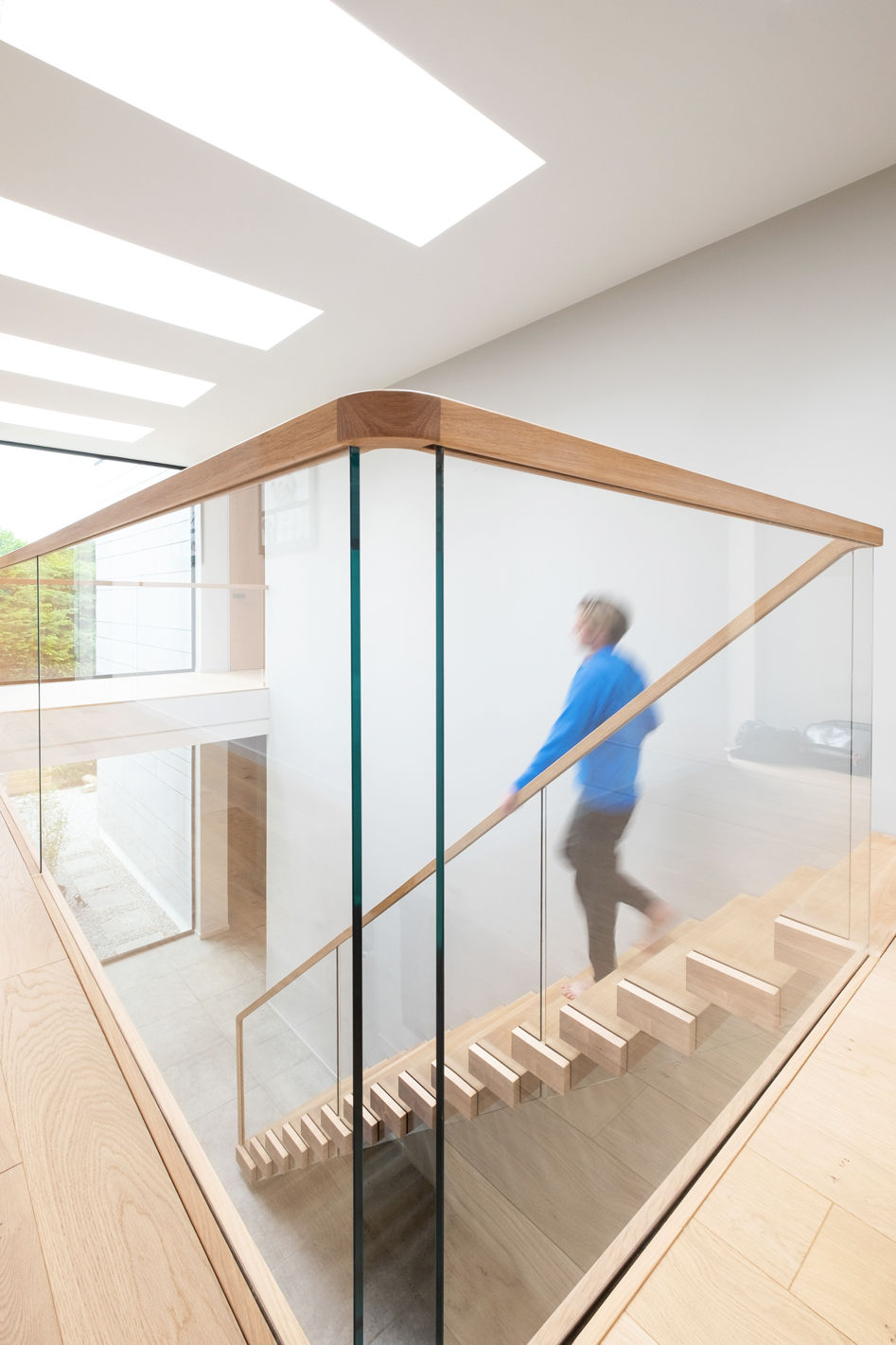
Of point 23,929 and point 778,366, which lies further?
point 778,366

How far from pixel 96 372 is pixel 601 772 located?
4.42 m

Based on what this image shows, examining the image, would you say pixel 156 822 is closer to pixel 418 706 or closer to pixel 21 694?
pixel 418 706

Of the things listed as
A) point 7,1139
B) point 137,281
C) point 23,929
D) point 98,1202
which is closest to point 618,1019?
point 98,1202

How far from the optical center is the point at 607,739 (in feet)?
2.91

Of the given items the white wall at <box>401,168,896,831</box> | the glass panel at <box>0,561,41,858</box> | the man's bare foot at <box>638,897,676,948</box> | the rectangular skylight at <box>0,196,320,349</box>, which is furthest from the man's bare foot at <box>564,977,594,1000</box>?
the rectangular skylight at <box>0,196,320,349</box>

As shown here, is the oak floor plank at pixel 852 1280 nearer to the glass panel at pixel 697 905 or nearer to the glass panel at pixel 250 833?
the glass panel at pixel 697 905

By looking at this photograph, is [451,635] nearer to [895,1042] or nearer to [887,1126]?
[887,1126]

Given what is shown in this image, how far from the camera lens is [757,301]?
8.68 feet

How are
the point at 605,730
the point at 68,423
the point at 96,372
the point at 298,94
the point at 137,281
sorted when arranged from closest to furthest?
the point at 605,730
the point at 298,94
the point at 137,281
the point at 96,372
the point at 68,423

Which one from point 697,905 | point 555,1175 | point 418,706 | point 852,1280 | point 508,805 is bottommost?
point 852,1280

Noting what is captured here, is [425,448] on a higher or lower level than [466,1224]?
higher

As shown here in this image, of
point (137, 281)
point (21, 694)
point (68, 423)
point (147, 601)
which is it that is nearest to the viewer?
point (147, 601)

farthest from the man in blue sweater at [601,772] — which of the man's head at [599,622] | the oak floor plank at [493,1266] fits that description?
the oak floor plank at [493,1266]

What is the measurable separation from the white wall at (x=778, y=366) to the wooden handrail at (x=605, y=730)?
1.19m
